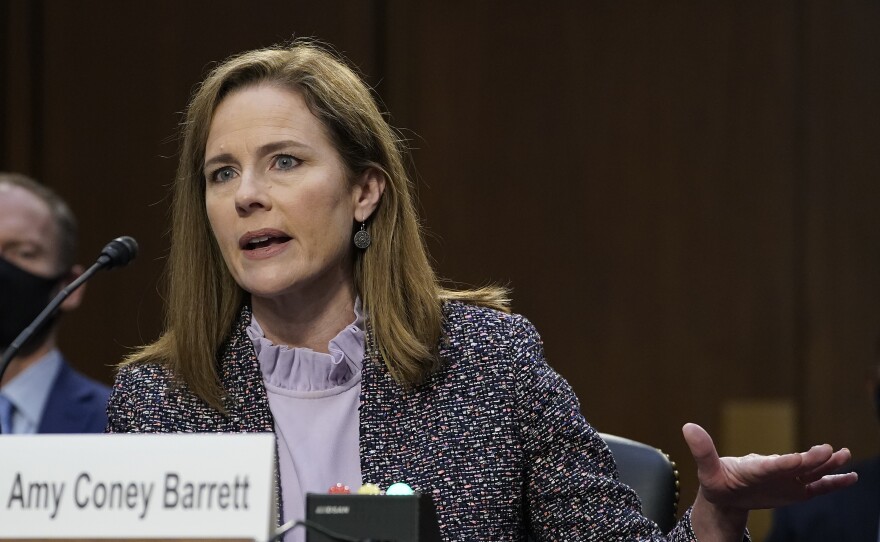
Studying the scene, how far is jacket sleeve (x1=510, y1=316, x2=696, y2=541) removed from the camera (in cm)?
205

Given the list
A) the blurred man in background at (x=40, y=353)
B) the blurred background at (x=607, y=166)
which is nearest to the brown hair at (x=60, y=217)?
the blurred man in background at (x=40, y=353)

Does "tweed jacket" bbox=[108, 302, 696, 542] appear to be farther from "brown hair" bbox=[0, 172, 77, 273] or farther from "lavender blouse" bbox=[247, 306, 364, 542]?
"brown hair" bbox=[0, 172, 77, 273]

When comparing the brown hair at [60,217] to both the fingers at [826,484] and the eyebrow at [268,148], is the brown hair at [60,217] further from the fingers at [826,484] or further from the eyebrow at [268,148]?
the fingers at [826,484]

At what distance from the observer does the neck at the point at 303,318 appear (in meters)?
2.24

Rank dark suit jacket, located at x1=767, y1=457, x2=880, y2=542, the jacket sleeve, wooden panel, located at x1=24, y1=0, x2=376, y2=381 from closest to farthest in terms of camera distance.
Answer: the jacket sleeve
dark suit jacket, located at x1=767, y1=457, x2=880, y2=542
wooden panel, located at x1=24, y1=0, x2=376, y2=381

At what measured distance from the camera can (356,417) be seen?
7.08ft

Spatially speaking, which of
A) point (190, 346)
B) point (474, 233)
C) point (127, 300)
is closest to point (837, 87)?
point (474, 233)

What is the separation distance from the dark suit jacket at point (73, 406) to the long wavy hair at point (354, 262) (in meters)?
1.32

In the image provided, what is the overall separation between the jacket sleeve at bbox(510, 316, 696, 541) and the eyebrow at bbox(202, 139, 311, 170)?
0.52 m

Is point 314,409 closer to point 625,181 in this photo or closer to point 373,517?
point 373,517

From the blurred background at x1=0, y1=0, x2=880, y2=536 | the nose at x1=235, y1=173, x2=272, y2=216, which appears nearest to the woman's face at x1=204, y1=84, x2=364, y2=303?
the nose at x1=235, y1=173, x2=272, y2=216

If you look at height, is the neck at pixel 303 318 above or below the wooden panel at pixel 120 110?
below

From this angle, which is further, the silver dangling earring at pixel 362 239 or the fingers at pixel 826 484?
the silver dangling earring at pixel 362 239

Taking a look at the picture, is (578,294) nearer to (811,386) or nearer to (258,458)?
(811,386)
